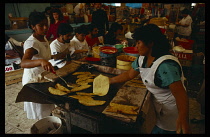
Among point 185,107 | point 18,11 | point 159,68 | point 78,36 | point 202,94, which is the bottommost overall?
point 202,94

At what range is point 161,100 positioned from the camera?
69.9 inches

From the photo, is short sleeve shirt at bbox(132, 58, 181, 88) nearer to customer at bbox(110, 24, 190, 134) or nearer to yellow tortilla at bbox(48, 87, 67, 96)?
customer at bbox(110, 24, 190, 134)

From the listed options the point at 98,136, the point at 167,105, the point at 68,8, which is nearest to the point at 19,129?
the point at 98,136

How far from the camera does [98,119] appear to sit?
1.53 meters

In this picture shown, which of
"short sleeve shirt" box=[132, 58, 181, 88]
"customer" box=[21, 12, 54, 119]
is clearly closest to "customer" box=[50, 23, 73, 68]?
"customer" box=[21, 12, 54, 119]

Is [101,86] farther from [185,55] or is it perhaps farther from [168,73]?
[185,55]

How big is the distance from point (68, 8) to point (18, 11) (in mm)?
2878

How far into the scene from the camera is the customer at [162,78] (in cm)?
137

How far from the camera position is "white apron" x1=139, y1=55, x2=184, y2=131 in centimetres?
162

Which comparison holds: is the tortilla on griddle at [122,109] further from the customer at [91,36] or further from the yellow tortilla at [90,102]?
the customer at [91,36]

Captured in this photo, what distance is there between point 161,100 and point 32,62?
1880mm

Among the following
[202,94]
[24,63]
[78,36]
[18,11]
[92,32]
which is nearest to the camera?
[24,63]

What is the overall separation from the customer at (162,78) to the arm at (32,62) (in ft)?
4.05

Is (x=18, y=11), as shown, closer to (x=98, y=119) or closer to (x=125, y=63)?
(x=125, y=63)
